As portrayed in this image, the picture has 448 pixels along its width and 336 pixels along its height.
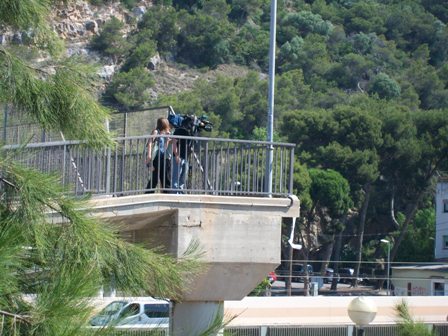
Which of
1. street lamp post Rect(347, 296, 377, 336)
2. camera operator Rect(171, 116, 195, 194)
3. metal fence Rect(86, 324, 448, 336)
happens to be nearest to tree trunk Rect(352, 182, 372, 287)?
metal fence Rect(86, 324, 448, 336)

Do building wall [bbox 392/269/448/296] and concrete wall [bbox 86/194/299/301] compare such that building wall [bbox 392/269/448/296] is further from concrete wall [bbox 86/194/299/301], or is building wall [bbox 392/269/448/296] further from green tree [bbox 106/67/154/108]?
concrete wall [bbox 86/194/299/301]

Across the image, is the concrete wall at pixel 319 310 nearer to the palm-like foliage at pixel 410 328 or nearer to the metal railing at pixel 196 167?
the palm-like foliage at pixel 410 328

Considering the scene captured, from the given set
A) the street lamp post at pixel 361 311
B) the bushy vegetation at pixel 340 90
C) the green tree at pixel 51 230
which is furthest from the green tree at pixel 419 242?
the green tree at pixel 51 230

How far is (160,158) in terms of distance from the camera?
12.7 m

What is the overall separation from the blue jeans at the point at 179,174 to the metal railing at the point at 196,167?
79 mm

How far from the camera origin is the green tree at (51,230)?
21.4 feet

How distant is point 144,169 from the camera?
12.8 metres

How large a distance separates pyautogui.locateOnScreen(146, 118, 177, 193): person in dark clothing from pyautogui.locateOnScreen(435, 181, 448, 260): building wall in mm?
54615

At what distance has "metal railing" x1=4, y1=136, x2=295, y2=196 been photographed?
11.5 meters

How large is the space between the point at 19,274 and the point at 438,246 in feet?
213

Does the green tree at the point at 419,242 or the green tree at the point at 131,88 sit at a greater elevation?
the green tree at the point at 131,88

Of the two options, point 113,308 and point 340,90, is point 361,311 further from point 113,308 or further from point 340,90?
point 340,90

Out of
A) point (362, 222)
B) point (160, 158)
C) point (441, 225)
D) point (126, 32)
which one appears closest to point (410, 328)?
point (160, 158)

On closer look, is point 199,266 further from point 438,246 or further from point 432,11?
point 432,11
